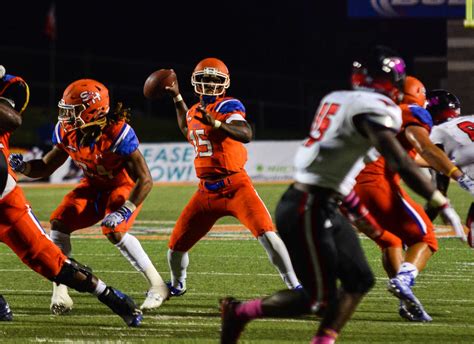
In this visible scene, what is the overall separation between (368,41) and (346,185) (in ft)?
79.7

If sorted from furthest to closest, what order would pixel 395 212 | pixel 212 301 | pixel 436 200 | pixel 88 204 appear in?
pixel 212 301 < pixel 88 204 < pixel 395 212 < pixel 436 200

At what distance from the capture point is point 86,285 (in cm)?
595

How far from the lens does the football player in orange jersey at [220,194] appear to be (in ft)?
21.9

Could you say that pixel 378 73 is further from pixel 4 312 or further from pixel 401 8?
pixel 401 8

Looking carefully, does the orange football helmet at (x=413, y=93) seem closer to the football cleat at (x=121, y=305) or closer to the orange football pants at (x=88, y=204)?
Answer: the orange football pants at (x=88, y=204)

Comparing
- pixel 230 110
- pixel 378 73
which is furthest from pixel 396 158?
pixel 230 110

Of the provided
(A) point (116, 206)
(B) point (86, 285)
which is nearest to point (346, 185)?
(B) point (86, 285)

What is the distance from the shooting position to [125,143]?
652cm

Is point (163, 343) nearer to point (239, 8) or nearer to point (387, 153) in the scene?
point (387, 153)

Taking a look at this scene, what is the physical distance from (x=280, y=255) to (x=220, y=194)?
59 centimetres

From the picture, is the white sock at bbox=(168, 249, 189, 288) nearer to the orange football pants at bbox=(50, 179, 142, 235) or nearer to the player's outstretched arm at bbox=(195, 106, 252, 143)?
the orange football pants at bbox=(50, 179, 142, 235)

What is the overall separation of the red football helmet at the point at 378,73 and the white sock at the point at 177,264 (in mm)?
2282

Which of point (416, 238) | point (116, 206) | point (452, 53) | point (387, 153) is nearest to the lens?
point (387, 153)

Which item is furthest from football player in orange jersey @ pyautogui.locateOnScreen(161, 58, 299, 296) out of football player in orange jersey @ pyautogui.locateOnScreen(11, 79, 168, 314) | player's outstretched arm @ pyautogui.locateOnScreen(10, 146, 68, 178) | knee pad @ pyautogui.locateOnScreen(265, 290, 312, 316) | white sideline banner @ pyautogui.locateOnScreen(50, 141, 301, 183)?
white sideline banner @ pyautogui.locateOnScreen(50, 141, 301, 183)
